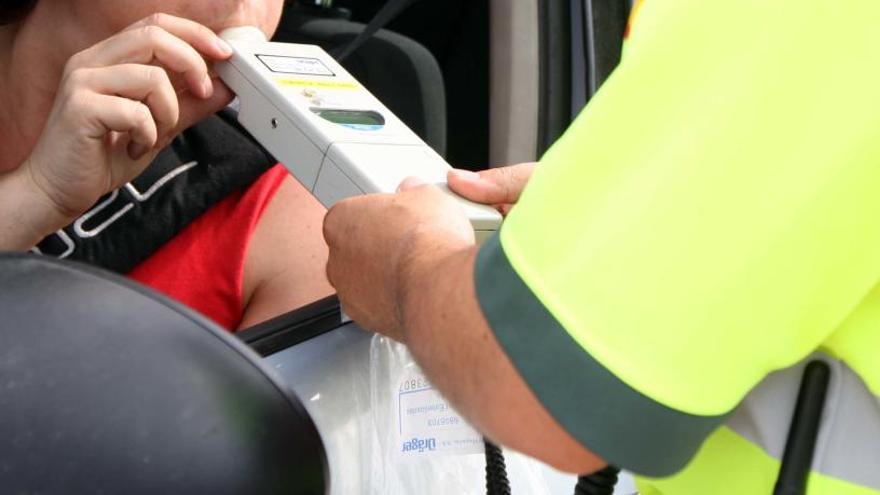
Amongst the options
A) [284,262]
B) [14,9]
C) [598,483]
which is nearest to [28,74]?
[14,9]

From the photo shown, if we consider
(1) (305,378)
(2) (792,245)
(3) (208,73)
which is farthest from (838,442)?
(3) (208,73)

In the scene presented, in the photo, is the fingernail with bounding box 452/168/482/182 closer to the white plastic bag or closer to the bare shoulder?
the white plastic bag

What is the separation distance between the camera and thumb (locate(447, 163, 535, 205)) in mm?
975

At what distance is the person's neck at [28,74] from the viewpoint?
1356 mm

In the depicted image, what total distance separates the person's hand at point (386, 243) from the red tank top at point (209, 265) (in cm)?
46

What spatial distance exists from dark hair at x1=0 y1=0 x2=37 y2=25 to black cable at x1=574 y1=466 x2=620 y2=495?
91 cm

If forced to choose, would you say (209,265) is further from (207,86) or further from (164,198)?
(207,86)

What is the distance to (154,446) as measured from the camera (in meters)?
0.57

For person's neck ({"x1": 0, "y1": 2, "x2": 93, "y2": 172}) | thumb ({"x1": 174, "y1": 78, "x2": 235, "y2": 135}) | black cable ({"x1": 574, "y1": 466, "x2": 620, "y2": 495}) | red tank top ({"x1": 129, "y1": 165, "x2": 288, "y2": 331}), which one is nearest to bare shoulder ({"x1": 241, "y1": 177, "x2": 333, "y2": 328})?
red tank top ({"x1": 129, "y1": 165, "x2": 288, "y2": 331})

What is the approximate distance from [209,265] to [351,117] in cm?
29

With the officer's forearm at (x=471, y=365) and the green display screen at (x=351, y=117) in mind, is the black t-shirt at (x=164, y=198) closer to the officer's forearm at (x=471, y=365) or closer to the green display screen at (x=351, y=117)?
the green display screen at (x=351, y=117)

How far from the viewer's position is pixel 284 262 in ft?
4.38

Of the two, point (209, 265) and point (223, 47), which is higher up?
point (223, 47)

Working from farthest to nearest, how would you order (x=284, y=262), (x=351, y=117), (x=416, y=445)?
(x=284, y=262) < (x=351, y=117) < (x=416, y=445)
